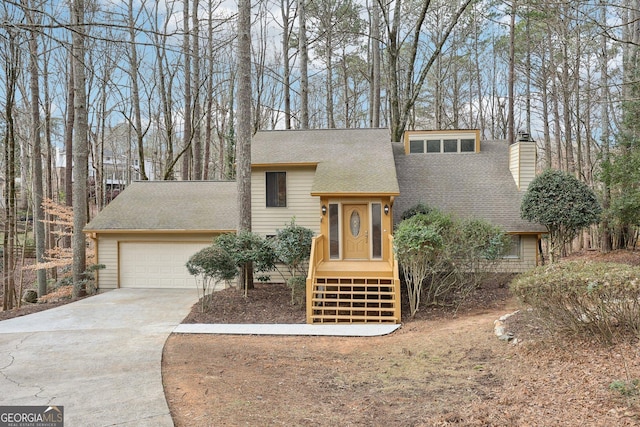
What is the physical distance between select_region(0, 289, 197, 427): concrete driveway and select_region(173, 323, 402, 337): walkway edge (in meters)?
0.58

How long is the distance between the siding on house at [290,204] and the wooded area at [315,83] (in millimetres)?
1525

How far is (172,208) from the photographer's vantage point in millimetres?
14117

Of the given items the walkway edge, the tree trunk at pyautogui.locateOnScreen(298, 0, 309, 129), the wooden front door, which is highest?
the tree trunk at pyautogui.locateOnScreen(298, 0, 309, 129)

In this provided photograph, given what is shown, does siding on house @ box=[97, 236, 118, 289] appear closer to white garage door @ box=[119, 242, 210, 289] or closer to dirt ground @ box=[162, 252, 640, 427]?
white garage door @ box=[119, 242, 210, 289]

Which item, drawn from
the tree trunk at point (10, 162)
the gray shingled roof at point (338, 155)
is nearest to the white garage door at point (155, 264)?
the tree trunk at point (10, 162)

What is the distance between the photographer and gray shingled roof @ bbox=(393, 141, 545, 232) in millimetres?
13086

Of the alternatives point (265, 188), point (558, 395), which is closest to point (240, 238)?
point (265, 188)

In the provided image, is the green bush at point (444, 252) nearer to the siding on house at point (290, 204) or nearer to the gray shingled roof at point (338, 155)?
the gray shingled roof at point (338, 155)

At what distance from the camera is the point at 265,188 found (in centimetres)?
1295

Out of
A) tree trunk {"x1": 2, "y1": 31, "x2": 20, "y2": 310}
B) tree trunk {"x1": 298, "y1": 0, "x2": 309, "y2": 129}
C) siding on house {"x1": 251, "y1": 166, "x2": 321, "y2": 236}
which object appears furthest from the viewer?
tree trunk {"x1": 298, "y1": 0, "x2": 309, "y2": 129}

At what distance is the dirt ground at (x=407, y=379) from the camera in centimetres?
432

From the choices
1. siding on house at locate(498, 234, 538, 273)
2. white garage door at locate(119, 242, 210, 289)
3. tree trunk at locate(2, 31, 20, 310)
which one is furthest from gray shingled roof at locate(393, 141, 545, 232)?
tree trunk at locate(2, 31, 20, 310)

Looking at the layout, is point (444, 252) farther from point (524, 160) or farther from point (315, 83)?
point (315, 83)

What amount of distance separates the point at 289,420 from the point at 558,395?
2806mm
